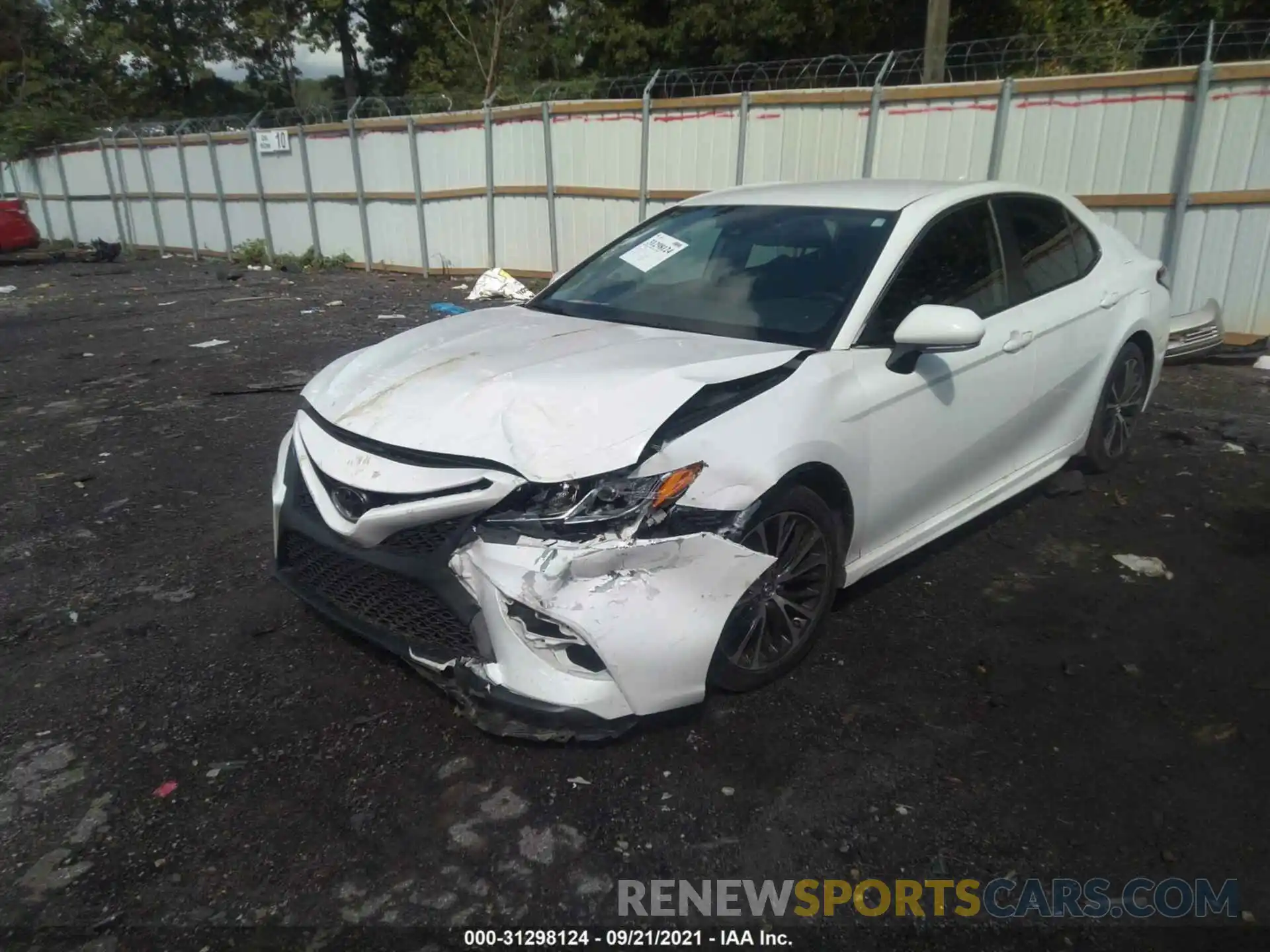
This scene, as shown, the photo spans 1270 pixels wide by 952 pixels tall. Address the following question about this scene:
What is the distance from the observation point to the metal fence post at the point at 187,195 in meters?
18.7

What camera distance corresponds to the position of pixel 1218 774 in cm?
276

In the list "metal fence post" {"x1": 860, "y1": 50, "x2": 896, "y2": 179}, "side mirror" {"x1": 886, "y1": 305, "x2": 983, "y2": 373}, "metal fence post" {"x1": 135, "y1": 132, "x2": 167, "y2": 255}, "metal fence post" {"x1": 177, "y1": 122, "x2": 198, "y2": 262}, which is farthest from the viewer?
"metal fence post" {"x1": 135, "y1": 132, "x2": 167, "y2": 255}

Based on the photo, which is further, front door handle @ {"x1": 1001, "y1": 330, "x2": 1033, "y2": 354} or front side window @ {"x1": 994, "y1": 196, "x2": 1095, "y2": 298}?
front side window @ {"x1": 994, "y1": 196, "x2": 1095, "y2": 298}

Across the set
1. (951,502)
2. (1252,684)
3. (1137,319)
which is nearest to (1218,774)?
(1252,684)

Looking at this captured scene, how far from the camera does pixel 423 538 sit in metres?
2.72

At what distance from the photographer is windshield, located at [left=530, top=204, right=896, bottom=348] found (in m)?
3.49

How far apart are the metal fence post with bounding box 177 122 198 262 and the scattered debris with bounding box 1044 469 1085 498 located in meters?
18.5

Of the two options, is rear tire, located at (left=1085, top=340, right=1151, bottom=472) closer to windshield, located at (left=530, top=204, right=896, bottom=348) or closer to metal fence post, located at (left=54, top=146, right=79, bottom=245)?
windshield, located at (left=530, top=204, right=896, bottom=348)

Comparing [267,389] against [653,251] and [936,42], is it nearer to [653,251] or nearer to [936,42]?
[653,251]

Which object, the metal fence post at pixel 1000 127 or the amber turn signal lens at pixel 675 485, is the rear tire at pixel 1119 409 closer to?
the amber turn signal lens at pixel 675 485

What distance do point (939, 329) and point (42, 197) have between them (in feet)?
86.1

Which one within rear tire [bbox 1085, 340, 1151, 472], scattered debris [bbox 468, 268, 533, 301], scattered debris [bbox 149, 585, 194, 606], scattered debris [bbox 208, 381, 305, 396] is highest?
rear tire [bbox 1085, 340, 1151, 472]

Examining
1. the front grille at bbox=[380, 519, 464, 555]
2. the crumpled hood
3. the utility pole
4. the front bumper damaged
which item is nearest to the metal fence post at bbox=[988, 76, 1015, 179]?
the utility pole

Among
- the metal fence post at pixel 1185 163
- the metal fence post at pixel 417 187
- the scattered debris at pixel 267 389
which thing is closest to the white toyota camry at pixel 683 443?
the scattered debris at pixel 267 389
